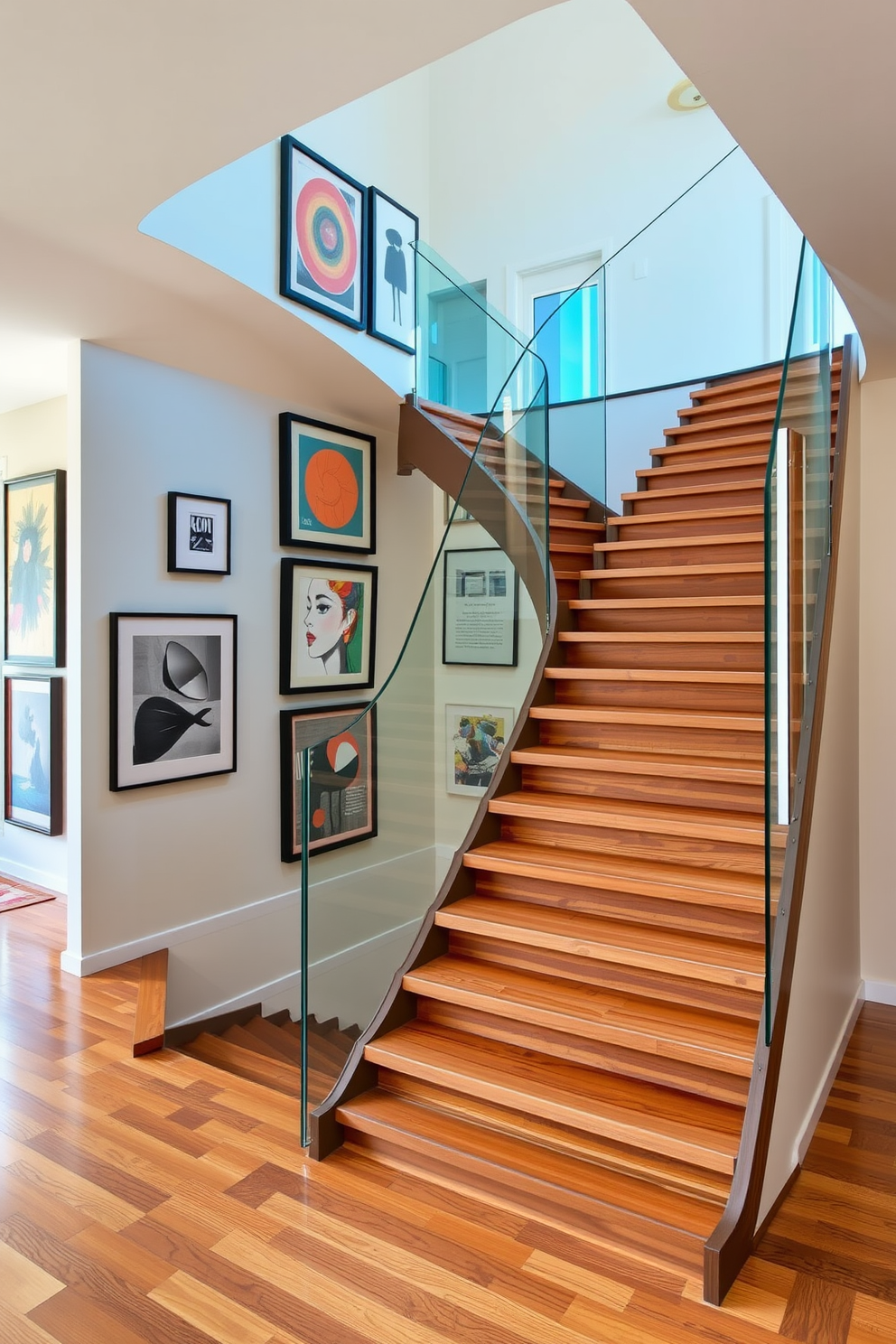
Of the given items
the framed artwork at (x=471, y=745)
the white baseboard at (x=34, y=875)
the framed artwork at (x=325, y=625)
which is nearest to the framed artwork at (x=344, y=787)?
the framed artwork at (x=471, y=745)

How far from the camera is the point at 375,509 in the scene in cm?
565

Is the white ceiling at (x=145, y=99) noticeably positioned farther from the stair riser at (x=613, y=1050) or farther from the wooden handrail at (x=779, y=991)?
the stair riser at (x=613, y=1050)

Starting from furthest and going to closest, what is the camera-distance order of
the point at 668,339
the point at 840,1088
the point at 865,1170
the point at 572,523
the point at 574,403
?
the point at 668,339 < the point at 574,403 < the point at 572,523 < the point at 840,1088 < the point at 865,1170

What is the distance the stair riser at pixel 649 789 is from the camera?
9.83ft

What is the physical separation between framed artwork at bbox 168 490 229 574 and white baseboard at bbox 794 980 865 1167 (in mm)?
3481

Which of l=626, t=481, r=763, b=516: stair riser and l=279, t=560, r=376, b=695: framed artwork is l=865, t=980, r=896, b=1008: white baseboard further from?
l=279, t=560, r=376, b=695: framed artwork

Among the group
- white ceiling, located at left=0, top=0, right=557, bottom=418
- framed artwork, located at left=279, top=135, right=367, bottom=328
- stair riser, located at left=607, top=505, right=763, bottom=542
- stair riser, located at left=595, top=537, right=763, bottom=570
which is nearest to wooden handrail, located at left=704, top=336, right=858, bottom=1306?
stair riser, located at left=595, top=537, right=763, bottom=570

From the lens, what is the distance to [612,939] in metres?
2.73

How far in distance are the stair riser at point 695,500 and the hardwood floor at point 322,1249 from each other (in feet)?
8.56

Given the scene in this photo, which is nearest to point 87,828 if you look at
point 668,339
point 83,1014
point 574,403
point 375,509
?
point 83,1014

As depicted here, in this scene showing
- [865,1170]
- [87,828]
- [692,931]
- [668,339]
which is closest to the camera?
[865,1170]

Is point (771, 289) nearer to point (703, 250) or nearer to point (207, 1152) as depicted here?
point (703, 250)

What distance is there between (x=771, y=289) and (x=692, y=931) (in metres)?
4.59

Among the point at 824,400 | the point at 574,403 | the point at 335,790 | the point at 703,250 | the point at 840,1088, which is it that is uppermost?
the point at 703,250
